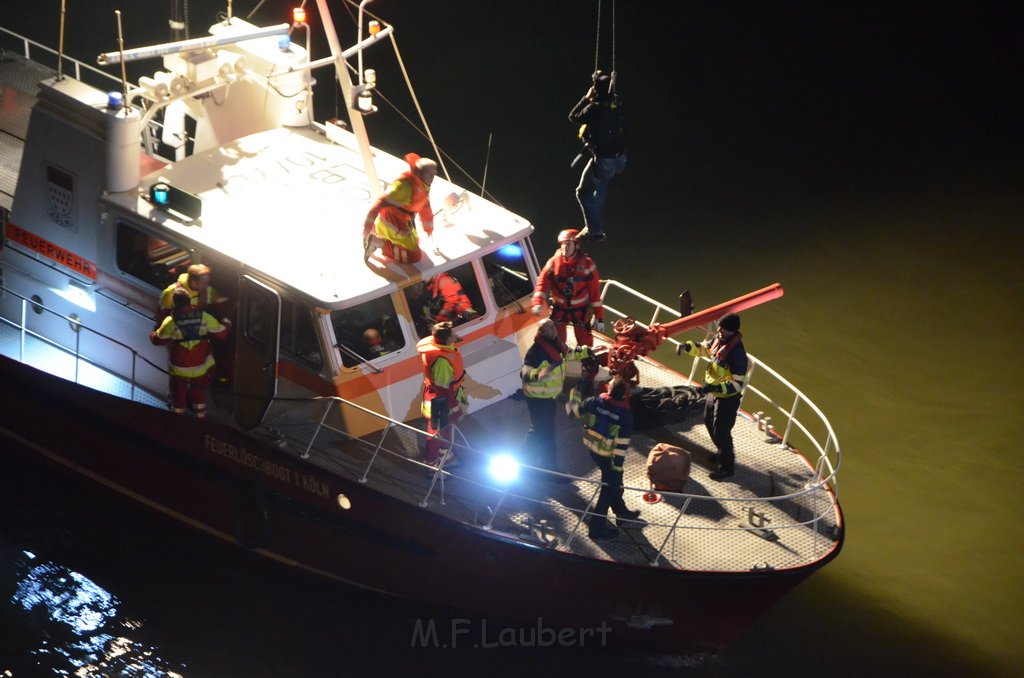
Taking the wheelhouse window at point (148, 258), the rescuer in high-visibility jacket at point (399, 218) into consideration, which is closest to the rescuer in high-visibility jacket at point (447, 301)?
the rescuer in high-visibility jacket at point (399, 218)

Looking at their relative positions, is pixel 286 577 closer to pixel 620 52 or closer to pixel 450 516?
pixel 450 516

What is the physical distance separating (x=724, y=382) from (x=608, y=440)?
51.5 inches

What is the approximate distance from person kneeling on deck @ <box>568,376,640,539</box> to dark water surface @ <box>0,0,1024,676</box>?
1.42 metres

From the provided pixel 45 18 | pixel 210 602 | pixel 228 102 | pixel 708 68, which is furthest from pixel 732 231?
pixel 45 18

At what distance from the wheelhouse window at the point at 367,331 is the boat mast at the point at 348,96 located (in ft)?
3.80

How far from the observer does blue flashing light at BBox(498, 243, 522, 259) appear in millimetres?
12148

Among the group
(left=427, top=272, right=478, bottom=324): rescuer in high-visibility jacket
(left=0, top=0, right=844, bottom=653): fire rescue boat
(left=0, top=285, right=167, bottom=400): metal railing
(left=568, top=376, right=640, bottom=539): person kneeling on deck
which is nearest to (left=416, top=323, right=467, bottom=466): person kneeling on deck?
(left=0, top=0, right=844, bottom=653): fire rescue boat

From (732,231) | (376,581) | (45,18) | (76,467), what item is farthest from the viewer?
(45,18)

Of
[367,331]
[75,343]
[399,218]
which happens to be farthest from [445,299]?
[75,343]

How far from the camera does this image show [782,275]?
55.3 feet

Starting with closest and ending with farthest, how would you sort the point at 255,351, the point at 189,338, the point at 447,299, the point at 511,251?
the point at 189,338 → the point at 255,351 → the point at 447,299 → the point at 511,251

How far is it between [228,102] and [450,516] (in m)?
4.64

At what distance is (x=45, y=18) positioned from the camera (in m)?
19.8

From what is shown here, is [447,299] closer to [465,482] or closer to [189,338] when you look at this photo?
[465,482]
